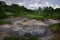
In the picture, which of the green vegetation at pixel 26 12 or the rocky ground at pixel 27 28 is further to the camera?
the green vegetation at pixel 26 12

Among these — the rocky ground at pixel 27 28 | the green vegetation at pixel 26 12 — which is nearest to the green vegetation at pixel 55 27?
the rocky ground at pixel 27 28

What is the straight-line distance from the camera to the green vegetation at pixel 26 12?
3135 millimetres

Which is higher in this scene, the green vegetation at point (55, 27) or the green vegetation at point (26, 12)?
the green vegetation at point (26, 12)

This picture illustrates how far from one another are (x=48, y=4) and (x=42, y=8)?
14cm

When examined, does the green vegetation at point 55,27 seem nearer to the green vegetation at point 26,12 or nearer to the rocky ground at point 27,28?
the rocky ground at point 27,28

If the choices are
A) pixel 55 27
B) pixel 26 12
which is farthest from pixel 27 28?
pixel 55 27

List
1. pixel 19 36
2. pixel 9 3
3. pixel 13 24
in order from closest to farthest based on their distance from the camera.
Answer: pixel 19 36 < pixel 13 24 < pixel 9 3

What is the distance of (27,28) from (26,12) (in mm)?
366

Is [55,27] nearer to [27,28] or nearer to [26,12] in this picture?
[27,28]

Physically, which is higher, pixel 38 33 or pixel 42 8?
pixel 42 8

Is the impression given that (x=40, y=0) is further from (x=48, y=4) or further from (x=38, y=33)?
(x=38, y=33)

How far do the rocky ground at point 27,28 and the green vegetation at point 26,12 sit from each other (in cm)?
8

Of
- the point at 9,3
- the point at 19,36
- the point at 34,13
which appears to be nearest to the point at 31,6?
the point at 34,13

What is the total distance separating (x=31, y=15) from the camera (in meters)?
3.14
